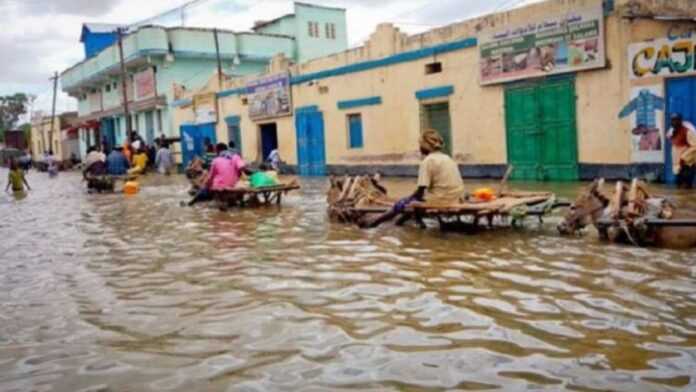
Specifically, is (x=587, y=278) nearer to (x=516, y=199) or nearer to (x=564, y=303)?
(x=564, y=303)

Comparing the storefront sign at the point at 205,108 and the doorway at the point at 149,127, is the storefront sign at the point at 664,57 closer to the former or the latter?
the storefront sign at the point at 205,108

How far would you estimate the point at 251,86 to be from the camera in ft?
89.6

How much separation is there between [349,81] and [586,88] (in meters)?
8.81

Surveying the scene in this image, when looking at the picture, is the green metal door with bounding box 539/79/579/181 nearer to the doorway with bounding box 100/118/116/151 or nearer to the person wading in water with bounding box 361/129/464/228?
the person wading in water with bounding box 361/129/464/228

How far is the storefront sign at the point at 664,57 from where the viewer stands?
12.6 m

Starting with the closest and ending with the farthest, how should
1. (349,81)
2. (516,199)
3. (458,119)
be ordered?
(516,199), (458,119), (349,81)

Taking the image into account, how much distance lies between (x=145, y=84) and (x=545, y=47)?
26.6 m

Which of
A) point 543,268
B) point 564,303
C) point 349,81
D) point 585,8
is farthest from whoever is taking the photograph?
point 349,81

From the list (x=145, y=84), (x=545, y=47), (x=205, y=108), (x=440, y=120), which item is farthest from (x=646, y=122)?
(x=145, y=84)

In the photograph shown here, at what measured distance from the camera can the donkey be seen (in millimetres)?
6785

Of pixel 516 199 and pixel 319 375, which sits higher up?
pixel 516 199

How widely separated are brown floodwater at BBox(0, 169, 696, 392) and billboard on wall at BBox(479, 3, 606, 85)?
6893 mm

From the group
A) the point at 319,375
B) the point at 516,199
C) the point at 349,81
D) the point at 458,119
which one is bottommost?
the point at 319,375

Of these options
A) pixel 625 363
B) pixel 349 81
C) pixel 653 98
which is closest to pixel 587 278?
pixel 625 363
